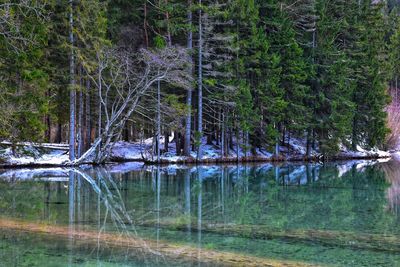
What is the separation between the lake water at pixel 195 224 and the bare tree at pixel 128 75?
8236mm

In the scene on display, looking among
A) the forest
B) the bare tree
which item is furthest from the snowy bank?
the bare tree

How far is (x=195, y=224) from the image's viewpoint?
33.9 ft

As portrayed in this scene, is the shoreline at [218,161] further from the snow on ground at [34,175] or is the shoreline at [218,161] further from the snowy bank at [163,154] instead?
the snow on ground at [34,175]

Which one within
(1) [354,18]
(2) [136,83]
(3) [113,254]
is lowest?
(3) [113,254]

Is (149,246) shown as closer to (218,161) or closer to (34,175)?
(34,175)

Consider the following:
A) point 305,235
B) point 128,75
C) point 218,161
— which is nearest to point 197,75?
point 218,161

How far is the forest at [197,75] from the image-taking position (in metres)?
24.8

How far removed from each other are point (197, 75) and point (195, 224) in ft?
72.8

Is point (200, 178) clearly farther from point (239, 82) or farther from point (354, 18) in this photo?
point (354, 18)

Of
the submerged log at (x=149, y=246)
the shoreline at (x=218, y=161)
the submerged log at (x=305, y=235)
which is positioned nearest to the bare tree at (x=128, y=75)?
the shoreline at (x=218, y=161)

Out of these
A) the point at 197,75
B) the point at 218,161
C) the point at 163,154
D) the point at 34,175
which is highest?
the point at 197,75

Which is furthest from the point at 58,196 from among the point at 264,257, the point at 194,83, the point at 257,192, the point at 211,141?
the point at 211,141

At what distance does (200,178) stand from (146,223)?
1096cm

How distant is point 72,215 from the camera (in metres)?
11.1
